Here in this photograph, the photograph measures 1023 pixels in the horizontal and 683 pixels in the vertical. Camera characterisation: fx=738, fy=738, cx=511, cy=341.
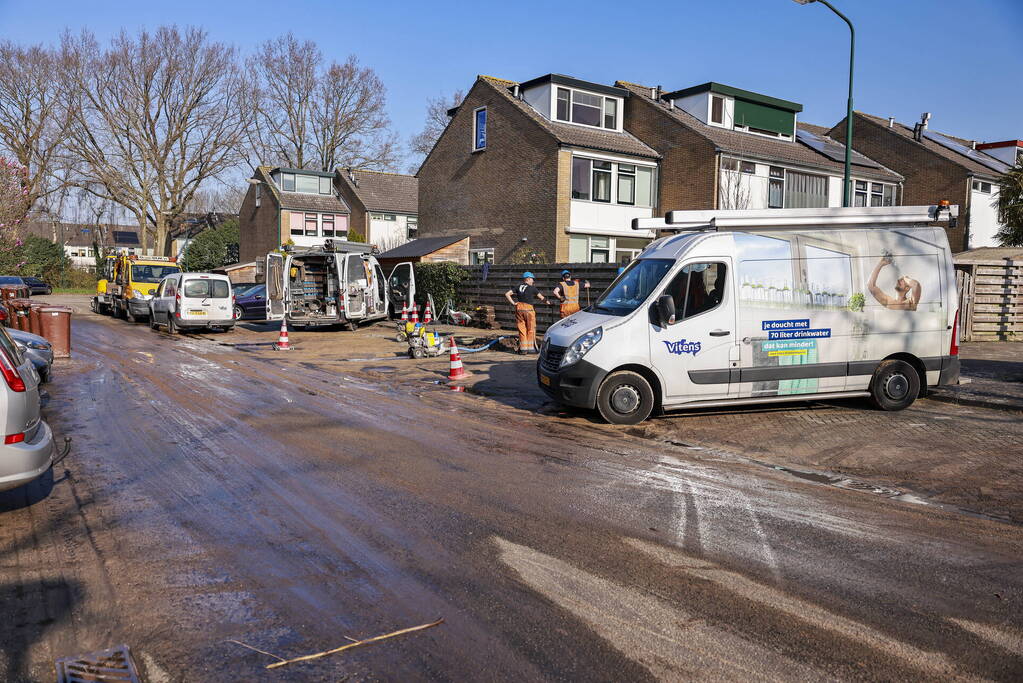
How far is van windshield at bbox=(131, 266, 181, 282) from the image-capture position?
26.0 meters

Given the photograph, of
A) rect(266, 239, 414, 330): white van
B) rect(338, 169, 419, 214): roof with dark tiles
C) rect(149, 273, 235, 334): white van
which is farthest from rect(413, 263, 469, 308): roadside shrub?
rect(338, 169, 419, 214): roof with dark tiles

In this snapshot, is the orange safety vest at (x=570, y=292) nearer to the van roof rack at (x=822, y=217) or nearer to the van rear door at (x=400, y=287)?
the van roof rack at (x=822, y=217)

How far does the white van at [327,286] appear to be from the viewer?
20375 millimetres

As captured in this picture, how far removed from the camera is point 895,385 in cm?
934

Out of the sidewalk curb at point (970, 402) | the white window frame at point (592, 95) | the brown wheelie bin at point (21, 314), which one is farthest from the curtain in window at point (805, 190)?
the brown wheelie bin at point (21, 314)

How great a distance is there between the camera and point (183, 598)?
152 inches

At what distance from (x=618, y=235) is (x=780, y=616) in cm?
2538

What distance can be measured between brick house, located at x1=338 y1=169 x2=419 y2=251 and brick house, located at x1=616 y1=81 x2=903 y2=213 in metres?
19.3

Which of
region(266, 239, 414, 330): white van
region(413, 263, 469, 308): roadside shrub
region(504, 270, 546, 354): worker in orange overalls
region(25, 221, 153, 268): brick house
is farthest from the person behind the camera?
region(25, 221, 153, 268): brick house

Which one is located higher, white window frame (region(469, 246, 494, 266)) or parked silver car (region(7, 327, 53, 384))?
white window frame (region(469, 246, 494, 266))

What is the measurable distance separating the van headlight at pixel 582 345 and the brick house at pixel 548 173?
18.3m

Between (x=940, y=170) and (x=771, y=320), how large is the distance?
3096 cm

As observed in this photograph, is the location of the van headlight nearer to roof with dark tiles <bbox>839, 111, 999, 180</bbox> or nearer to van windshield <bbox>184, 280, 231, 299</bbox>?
van windshield <bbox>184, 280, 231, 299</bbox>

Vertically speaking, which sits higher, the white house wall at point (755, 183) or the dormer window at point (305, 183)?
the dormer window at point (305, 183)
